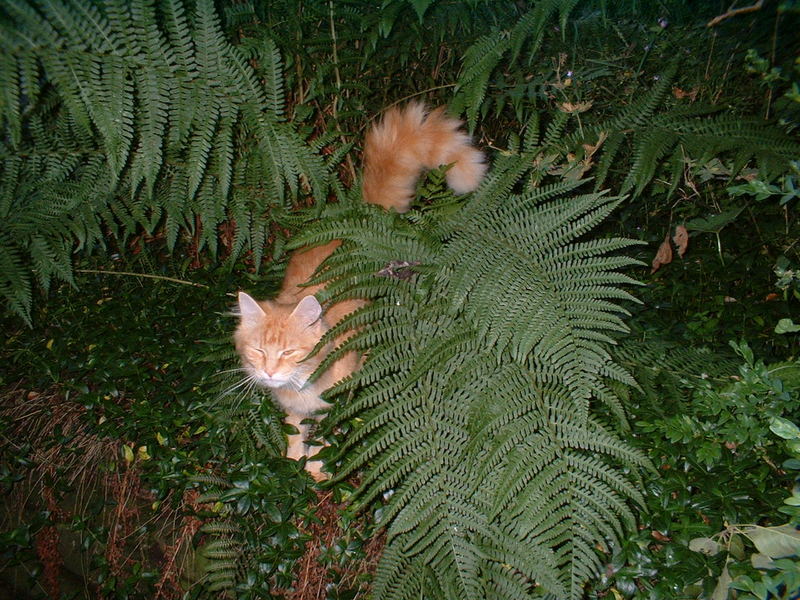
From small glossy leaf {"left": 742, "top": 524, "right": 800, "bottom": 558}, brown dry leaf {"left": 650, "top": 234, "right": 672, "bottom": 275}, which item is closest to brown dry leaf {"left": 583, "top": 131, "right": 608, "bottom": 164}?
brown dry leaf {"left": 650, "top": 234, "right": 672, "bottom": 275}

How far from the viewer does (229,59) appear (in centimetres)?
166

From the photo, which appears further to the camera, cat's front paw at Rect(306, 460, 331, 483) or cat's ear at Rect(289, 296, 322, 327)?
cat's front paw at Rect(306, 460, 331, 483)

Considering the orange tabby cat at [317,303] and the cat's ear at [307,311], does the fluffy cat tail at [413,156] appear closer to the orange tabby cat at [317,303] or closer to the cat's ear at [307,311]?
the orange tabby cat at [317,303]

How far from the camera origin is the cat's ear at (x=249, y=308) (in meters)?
1.94

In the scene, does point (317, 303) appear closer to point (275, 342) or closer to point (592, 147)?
point (275, 342)

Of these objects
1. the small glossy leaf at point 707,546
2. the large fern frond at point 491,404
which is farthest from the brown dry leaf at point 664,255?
the small glossy leaf at point 707,546

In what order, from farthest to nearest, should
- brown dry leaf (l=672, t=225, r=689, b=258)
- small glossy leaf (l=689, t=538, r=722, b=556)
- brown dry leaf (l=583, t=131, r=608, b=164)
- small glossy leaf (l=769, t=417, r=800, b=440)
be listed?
brown dry leaf (l=672, t=225, r=689, b=258) → brown dry leaf (l=583, t=131, r=608, b=164) → small glossy leaf (l=689, t=538, r=722, b=556) → small glossy leaf (l=769, t=417, r=800, b=440)

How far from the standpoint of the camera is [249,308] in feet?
6.55

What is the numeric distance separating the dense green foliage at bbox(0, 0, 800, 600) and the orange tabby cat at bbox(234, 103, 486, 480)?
10cm

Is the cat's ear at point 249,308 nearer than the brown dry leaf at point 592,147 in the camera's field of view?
No

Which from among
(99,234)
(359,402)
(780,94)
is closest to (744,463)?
(359,402)

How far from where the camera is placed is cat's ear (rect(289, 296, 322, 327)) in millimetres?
1766

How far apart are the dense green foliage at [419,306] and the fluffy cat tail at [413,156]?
0.09m

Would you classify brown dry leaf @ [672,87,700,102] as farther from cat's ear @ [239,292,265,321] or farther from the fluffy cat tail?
cat's ear @ [239,292,265,321]
